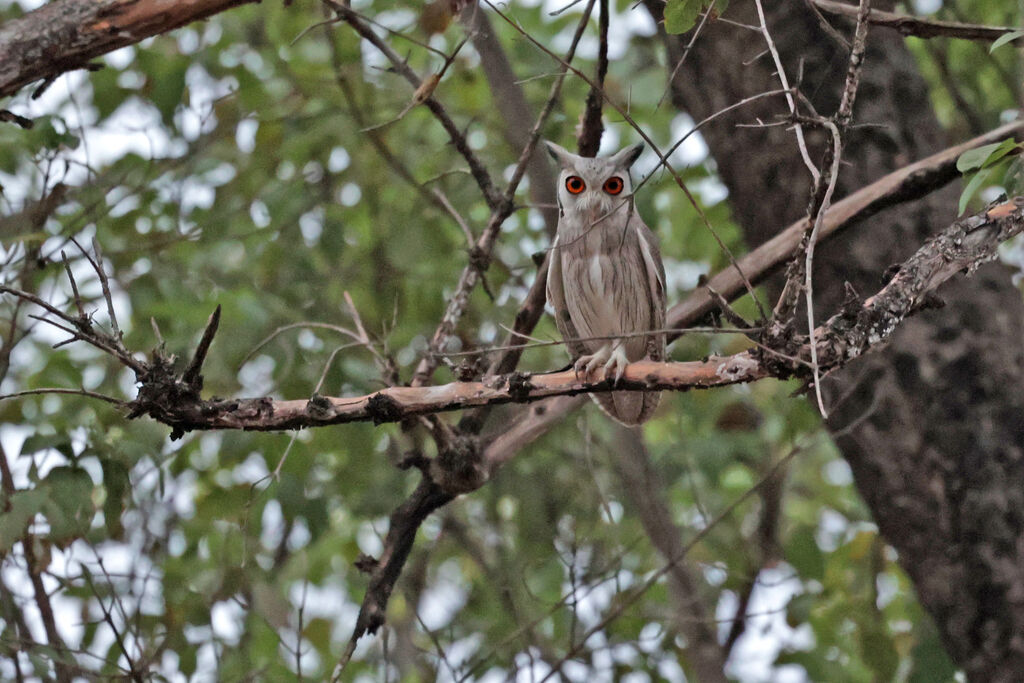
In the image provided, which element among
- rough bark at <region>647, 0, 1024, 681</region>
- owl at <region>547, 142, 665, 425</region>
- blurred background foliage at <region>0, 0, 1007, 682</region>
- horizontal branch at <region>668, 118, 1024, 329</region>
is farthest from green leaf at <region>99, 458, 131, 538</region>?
rough bark at <region>647, 0, 1024, 681</region>

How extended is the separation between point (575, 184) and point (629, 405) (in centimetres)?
83

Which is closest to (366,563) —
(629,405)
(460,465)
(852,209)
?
(460,465)

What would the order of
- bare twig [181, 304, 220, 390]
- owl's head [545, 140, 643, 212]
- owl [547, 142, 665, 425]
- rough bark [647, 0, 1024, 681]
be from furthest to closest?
1. rough bark [647, 0, 1024, 681]
2. owl [547, 142, 665, 425]
3. owl's head [545, 140, 643, 212]
4. bare twig [181, 304, 220, 390]

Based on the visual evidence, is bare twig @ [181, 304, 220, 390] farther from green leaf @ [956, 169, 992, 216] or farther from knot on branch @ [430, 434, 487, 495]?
green leaf @ [956, 169, 992, 216]

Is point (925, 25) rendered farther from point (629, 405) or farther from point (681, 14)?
point (629, 405)

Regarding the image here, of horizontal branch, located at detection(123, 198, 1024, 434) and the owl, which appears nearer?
horizontal branch, located at detection(123, 198, 1024, 434)

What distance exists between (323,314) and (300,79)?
3.64ft

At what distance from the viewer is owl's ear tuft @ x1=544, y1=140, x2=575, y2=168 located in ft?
11.3

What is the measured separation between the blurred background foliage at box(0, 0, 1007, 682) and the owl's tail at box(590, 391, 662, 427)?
26cm

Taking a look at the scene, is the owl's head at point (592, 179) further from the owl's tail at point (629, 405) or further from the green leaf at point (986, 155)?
the green leaf at point (986, 155)

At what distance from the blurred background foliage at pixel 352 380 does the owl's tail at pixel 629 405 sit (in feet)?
0.86

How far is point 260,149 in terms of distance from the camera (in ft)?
15.9

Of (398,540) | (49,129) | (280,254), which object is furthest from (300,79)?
(398,540)

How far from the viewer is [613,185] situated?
3.44 meters
